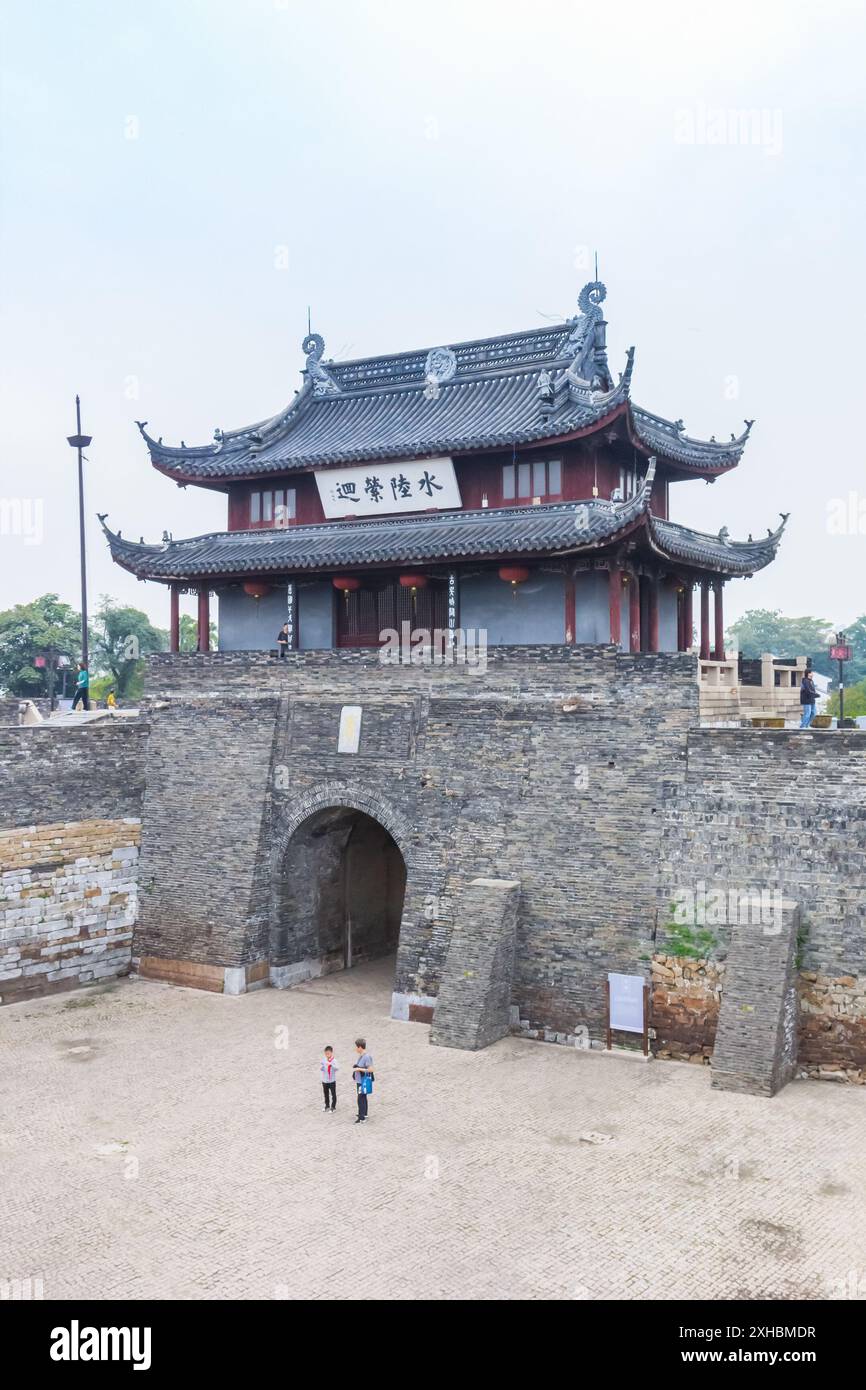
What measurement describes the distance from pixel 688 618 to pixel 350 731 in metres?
8.26

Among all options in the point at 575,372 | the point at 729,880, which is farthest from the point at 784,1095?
the point at 575,372

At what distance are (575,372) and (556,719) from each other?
7532mm

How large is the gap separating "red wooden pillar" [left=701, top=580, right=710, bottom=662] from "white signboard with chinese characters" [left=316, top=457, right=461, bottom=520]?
229 inches

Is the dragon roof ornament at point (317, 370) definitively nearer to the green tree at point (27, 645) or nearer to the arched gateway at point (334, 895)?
the arched gateway at point (334, 895)

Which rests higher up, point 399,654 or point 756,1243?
point 399,654

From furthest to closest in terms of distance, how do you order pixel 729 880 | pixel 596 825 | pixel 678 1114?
1. pixel 596 825
2. pixel 729 880
3. pixel 678 1114

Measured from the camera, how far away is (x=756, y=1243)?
1019 centimetres

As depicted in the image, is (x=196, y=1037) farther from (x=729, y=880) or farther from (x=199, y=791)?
(x=729, y=880)

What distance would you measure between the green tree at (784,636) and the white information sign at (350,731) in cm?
5658

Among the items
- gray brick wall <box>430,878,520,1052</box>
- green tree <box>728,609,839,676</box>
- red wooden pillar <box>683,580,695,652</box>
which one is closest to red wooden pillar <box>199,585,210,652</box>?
gray brick wall <box>430,878,520,1052</box>

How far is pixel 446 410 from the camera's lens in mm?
22141

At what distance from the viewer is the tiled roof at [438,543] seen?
1827 centimetres

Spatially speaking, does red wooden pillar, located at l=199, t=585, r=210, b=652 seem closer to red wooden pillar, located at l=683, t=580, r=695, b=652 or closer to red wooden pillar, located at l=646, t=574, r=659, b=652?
red wooden pillar, located at l=646, t=574, r=659, b=652

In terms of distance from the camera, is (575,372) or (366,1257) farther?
(575,372)
